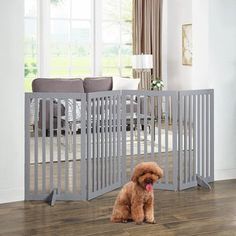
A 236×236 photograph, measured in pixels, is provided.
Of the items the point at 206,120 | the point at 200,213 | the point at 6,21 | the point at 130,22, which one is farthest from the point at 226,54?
the point at 130,22

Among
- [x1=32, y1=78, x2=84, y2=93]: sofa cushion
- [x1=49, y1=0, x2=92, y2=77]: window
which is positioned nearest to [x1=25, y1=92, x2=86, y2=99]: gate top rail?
[x1=32, y1=78, x2=84, y2=93]: sofa cushion

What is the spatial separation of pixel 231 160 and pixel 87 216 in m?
1.88

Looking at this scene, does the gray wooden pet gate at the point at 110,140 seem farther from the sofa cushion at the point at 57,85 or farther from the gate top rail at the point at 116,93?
the sofa cushion at the point at 57,85

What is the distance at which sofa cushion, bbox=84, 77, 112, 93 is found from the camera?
28.0ft

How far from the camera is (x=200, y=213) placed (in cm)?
376

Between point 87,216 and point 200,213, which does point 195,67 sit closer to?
point 200,213

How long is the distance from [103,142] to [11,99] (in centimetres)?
90

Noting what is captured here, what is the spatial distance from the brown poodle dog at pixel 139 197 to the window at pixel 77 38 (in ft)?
20.0

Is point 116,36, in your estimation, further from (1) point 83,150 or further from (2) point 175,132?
(1) point 83,150

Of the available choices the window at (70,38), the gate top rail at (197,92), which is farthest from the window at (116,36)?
the gate top rail at (197,92)

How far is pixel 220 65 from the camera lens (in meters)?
4.75

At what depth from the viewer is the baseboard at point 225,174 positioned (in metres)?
4.83

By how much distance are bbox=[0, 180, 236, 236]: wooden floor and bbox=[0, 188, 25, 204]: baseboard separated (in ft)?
0.25

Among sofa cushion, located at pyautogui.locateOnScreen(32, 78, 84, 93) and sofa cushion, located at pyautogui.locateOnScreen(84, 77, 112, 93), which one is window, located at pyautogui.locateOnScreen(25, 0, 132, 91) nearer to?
sofa cushion, located at pyautogui.locateOnScreen(84, 77, 112, 93)
